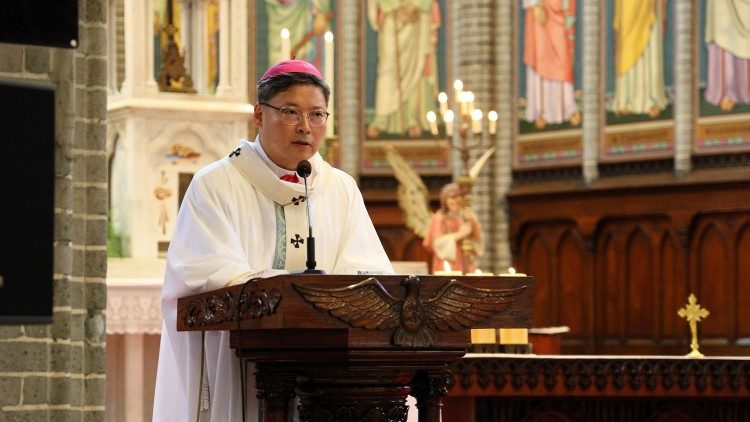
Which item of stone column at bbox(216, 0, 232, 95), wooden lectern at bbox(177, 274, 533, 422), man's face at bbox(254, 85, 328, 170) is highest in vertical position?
stone column at bbox(216, 0, 232, 95)

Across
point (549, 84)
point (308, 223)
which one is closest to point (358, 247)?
point (308, 223)

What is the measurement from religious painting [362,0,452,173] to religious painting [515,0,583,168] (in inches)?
43.0

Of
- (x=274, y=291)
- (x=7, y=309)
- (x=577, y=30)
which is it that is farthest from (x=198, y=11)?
(x=577, y=30)

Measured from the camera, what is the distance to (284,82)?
431cm

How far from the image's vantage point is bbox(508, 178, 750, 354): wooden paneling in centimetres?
1509

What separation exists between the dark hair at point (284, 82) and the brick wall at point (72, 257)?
523mm

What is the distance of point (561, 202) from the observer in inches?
659

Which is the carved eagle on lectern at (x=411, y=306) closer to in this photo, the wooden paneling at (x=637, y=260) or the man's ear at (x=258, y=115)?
the man's ear at (x=258, y=115)

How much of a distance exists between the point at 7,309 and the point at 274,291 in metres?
0.86

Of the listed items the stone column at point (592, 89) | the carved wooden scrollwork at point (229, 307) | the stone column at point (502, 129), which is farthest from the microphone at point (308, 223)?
the stone column at point (502, 129)

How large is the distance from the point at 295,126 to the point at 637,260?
39.7ft

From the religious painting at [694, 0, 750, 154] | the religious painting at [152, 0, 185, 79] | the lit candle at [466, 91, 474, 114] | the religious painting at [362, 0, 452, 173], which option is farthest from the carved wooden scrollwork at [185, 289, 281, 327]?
the religious painting at [362, 0, 452, 173]

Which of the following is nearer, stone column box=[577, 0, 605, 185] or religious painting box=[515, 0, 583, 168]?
stone column box=[577, 0, 605, 185]

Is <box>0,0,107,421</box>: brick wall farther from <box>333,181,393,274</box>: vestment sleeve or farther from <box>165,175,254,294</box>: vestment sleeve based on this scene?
<box>333,181,393,274</box>: vestment sleeve
